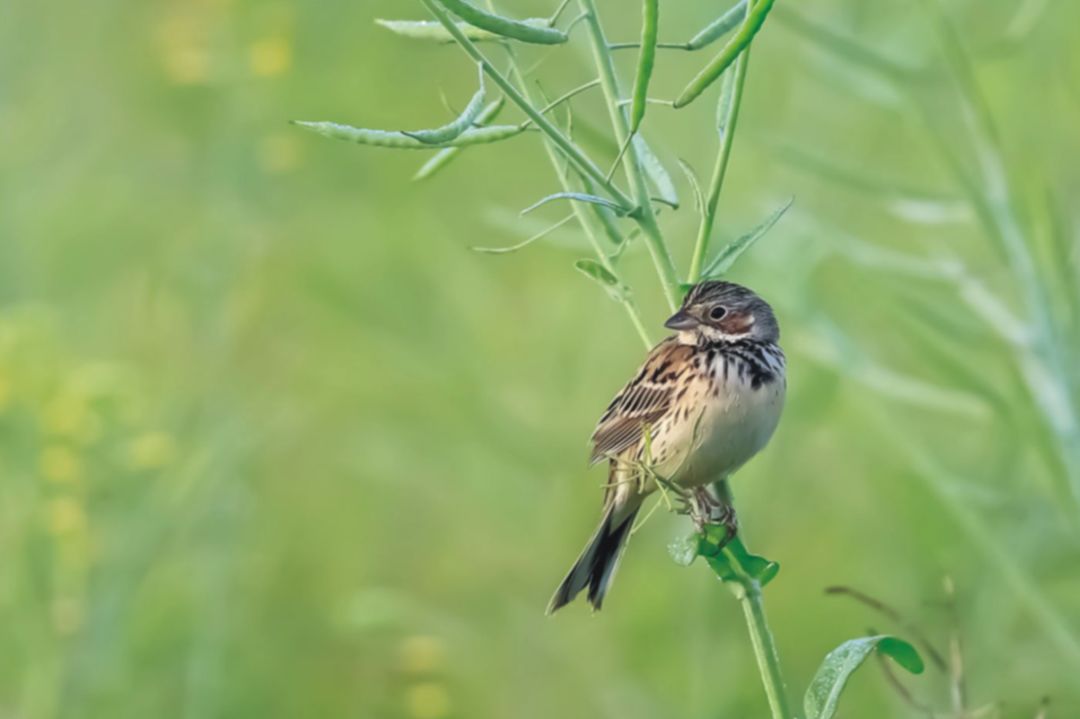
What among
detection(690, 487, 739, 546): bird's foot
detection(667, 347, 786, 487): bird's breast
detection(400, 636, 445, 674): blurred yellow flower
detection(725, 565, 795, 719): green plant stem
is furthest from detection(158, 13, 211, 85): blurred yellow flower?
detection(725, 565, 795, 719): green plant stem

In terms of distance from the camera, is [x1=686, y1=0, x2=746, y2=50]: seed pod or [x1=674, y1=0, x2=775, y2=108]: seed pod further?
[x1=686, y1=0, x2=746, y2=50]: seed pod

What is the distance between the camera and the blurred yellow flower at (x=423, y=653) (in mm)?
4273

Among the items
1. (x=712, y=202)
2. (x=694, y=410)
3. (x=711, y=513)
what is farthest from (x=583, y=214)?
(x=694, y=410)

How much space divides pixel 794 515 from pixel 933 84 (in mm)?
1812

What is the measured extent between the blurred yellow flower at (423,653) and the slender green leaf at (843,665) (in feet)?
9.25

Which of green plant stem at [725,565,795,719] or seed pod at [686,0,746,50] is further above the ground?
seed pod at [686,0,746,50]

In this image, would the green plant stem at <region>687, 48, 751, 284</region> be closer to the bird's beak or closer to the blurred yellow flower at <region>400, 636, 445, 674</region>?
the bird's beak

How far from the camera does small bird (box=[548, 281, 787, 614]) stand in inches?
86.9

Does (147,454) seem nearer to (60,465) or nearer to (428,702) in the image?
(60,465)

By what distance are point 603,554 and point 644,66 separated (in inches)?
42.1

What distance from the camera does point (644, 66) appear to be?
1.38 m

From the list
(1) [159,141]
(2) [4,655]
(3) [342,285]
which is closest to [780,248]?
(3) [342,285]

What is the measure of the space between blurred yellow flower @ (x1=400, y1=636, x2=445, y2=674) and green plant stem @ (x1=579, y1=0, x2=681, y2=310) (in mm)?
2973

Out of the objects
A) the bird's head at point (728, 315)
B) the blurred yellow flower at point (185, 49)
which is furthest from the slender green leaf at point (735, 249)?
the blurred yellow flower at point (185, 49)
